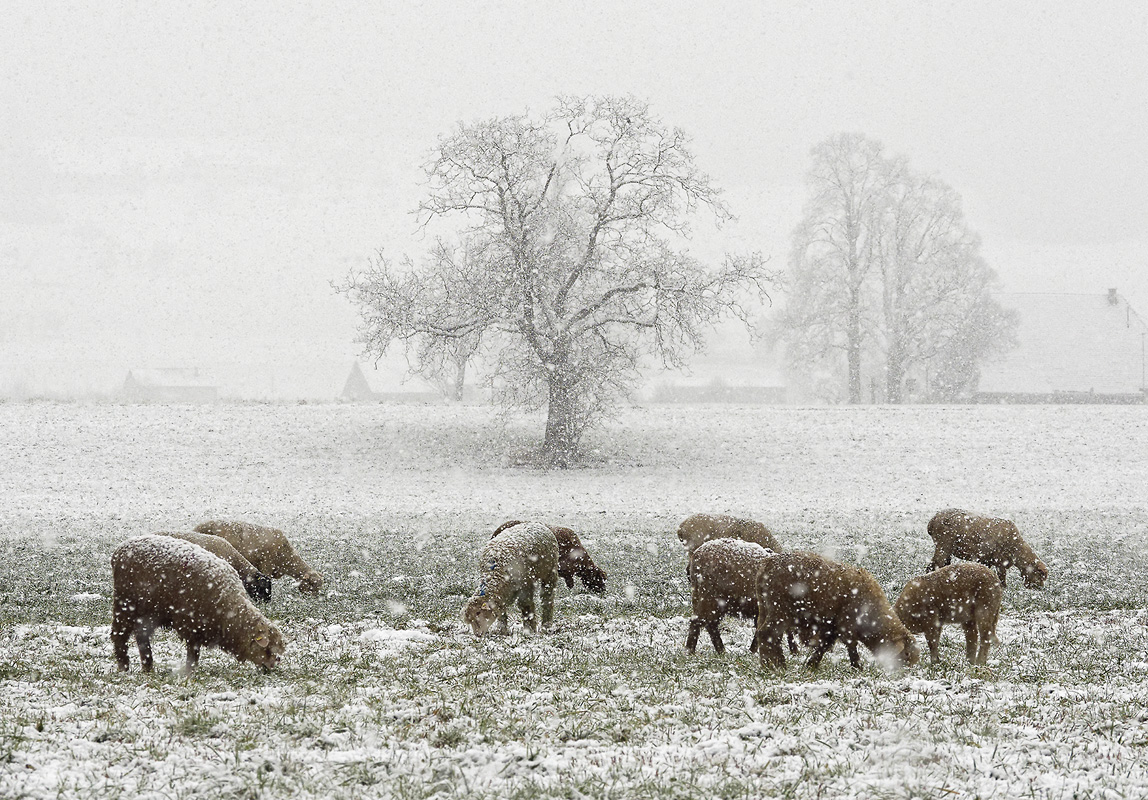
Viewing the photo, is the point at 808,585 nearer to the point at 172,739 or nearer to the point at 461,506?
the point at 172,739

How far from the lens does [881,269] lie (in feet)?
150

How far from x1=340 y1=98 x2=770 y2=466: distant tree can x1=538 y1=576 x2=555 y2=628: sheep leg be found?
18.7 metres

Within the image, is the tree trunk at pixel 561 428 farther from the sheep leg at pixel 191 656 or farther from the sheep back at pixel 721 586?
the sheep leg at pixel 191 656

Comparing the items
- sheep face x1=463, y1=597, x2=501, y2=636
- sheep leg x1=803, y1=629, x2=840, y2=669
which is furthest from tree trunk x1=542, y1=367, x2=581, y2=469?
sheep leg x1=803, y1=629, x2=840, y2=669

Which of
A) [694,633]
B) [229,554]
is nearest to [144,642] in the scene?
[229,554]

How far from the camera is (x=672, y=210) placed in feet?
96.6

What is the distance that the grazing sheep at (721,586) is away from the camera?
827 cm

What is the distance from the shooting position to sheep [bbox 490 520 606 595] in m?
10.8

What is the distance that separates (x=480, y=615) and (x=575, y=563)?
2.33m

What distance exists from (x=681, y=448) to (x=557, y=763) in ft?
87.0

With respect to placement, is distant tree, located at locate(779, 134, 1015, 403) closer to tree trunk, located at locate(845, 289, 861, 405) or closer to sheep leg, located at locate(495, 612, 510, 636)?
tree trunk, located at locate(845, 289, 861, 405)

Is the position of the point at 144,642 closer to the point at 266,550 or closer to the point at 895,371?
the point at 266,550

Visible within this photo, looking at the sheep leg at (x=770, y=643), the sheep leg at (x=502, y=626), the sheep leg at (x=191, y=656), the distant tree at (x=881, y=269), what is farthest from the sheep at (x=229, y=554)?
the distant tree at (x=881, y=269)

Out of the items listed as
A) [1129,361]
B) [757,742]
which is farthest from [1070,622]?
[1129,361]
